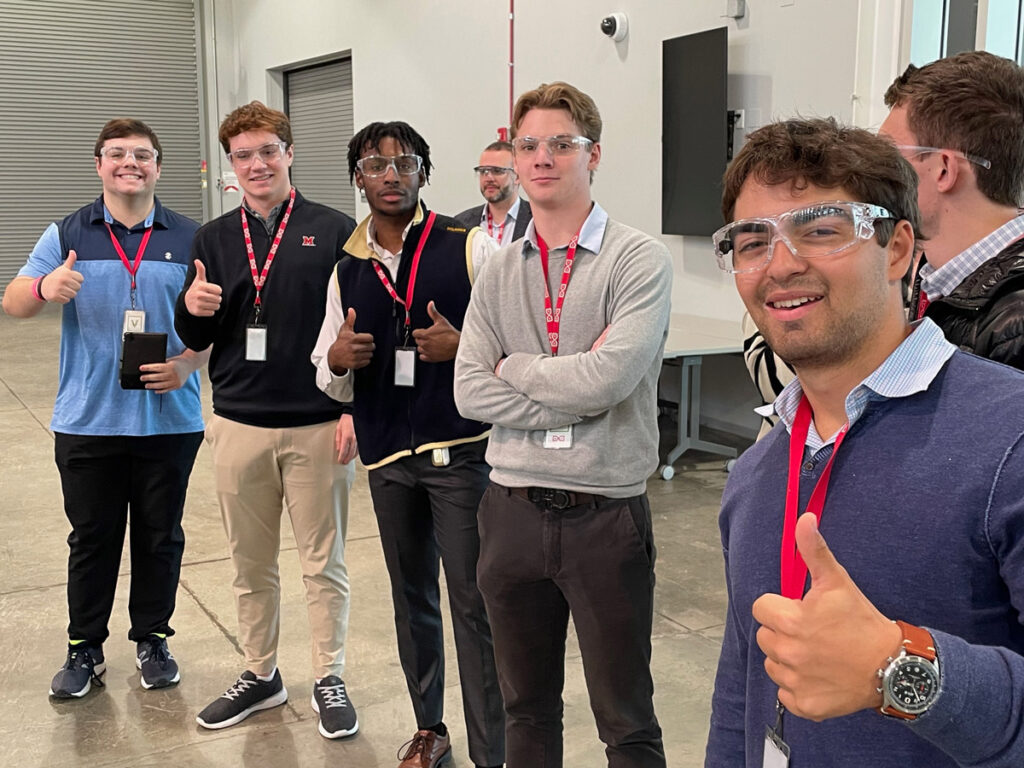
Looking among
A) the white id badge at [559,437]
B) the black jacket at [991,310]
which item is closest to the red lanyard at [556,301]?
the white id badge at [559,437]

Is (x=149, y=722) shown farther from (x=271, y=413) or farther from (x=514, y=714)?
(x=514, y=714)

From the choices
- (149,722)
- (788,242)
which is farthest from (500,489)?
(149,722)

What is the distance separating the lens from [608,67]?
7367mm

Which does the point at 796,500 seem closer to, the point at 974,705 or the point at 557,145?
the point at 974,705

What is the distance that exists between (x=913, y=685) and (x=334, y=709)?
93.4 inches

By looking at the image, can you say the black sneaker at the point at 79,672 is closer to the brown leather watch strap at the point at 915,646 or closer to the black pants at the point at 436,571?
the black pants at the point at 436,571

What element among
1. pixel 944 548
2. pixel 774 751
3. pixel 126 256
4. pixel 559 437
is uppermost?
pixel 126 256

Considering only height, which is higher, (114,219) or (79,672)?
(114,219)

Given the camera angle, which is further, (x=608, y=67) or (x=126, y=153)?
(x=608, y=67)

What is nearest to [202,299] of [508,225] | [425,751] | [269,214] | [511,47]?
[269,214]

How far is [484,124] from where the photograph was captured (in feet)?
29.2

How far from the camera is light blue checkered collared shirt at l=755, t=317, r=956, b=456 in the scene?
104 centimetres

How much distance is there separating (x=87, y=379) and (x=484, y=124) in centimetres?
634

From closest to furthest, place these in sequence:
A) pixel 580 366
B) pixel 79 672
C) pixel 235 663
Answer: pixel 580 366, pixel 79 672, pixel 235 663
